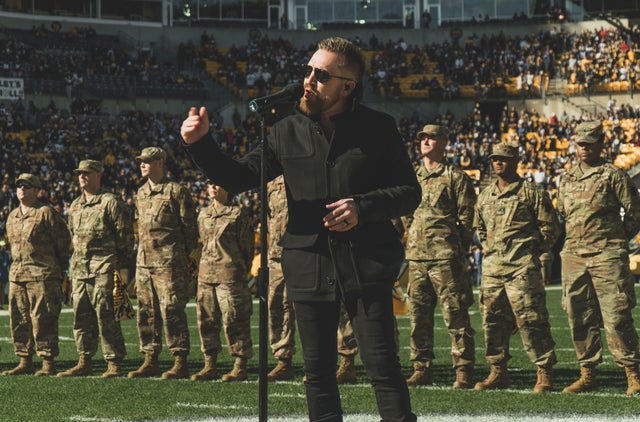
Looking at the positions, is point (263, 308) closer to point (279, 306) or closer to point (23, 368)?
point (279, 306)

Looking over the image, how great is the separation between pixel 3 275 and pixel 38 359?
1107 centimetres

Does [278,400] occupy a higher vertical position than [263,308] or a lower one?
lower

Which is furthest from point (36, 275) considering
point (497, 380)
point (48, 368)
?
point (497, 380)

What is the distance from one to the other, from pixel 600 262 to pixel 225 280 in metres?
3.59

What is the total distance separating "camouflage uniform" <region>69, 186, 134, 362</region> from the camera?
11.3m

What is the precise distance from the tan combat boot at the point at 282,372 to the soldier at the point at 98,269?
5.11 ft

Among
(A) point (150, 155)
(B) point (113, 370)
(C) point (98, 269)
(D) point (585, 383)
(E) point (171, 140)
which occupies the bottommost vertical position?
(B) point (113, 370)

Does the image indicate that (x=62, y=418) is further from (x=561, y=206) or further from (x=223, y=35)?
(x=223, y=35)

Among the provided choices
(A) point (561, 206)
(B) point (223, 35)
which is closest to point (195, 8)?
(B) point (223, 35)

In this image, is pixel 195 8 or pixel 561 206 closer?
pixel 561 206

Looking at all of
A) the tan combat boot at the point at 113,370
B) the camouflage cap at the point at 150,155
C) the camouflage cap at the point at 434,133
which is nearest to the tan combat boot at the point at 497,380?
the camouflage cap at the point at 434,133

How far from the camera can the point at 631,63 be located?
155 feet

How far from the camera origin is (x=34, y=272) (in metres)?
12.0

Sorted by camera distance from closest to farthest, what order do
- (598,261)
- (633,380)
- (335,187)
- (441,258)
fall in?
(335,187)
(633,380)
(598,261)
(441,258)
